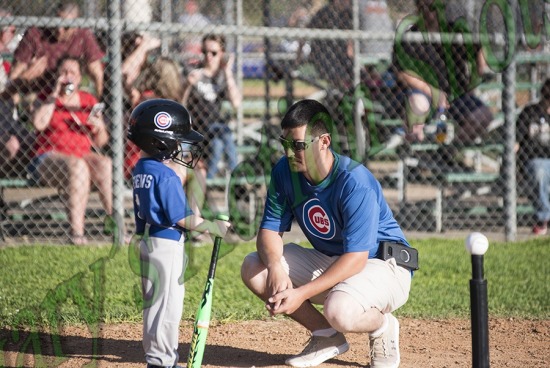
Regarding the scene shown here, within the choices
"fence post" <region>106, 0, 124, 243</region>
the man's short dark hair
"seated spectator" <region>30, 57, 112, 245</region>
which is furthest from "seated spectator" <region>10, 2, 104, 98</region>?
the man's short dark hair

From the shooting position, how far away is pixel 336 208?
4.21 m

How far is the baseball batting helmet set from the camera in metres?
3.79

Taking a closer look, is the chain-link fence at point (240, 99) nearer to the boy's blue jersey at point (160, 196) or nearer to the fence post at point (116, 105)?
the fence post at point (116, 105)

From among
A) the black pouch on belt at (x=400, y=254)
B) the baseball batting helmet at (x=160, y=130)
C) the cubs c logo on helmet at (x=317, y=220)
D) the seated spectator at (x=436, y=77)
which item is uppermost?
the seated spectator at (x=436, y=77)

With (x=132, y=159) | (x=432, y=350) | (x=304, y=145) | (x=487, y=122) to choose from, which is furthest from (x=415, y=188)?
(x=304, y=145)

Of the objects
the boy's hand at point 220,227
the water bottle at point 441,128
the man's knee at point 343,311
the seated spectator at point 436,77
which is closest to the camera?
the boy's hand at point 220,227

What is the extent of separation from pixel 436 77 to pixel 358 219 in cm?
513

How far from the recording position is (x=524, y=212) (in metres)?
9.05

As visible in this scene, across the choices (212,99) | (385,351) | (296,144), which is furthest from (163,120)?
(212,99)

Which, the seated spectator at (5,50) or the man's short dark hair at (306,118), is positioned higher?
the seated spectator at (5,50)

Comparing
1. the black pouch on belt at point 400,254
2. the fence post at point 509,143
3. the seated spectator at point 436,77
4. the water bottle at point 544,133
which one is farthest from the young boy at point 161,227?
the water bottle at point 544,133

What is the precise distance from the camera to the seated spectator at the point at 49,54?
7.66m

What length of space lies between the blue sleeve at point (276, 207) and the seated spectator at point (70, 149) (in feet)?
11.7

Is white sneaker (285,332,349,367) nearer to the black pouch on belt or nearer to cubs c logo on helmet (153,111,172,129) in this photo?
the black pouch on belt
